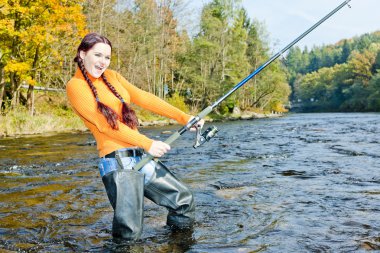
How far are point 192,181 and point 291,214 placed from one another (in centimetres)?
304

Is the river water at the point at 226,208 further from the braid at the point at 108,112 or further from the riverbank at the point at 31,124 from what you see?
the riverbank at the point at 31,124

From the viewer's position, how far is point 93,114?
4.05m

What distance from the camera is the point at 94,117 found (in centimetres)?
405

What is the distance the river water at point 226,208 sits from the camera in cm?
444

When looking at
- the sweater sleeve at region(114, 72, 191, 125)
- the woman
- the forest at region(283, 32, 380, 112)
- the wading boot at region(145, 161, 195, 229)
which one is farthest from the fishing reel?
the forest at region(283, 32, 380, 112)

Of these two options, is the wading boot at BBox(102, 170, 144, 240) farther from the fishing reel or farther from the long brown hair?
the fishing reel

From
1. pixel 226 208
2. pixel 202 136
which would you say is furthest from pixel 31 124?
pixel 202 136

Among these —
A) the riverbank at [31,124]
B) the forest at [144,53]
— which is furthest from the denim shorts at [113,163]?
the riverbank at [31,124]

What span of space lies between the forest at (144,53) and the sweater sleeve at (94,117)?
480 centimetres

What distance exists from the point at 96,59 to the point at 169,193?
1.70 metres

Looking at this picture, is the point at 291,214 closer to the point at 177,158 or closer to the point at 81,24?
the point at 177,158

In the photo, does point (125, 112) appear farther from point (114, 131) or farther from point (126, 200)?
point (126, 200)

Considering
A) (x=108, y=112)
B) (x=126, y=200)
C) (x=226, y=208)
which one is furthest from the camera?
(x=226, y=208)

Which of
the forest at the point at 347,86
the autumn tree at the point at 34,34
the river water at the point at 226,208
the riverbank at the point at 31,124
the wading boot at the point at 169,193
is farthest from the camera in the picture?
the forest at the point at 347,86
